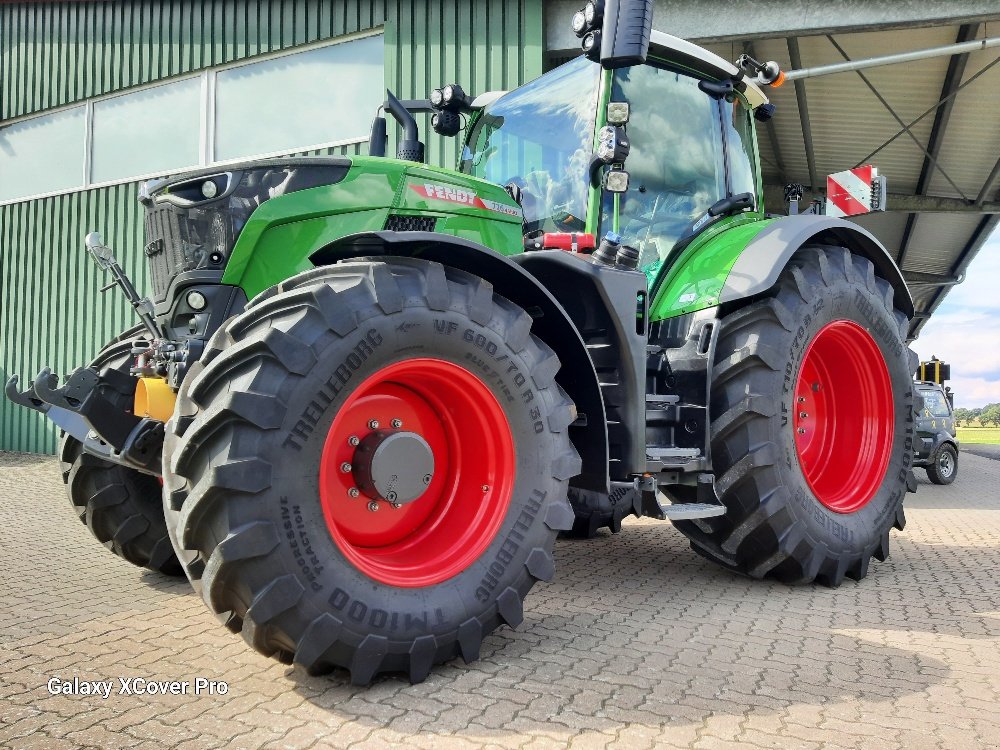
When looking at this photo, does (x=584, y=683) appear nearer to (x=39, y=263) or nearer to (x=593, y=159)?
(x=593, y=159)

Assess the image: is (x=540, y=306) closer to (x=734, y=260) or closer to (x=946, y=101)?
(x=734, y=260)

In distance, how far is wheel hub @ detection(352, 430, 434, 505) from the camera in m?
2.84

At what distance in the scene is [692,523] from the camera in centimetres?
429

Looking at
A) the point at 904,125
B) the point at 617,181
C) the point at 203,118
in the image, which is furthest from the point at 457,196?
the point at 904,125

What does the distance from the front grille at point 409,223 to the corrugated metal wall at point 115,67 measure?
572 centimetres

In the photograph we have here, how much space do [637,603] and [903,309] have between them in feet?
9.07

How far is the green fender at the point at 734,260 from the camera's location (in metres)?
4.13

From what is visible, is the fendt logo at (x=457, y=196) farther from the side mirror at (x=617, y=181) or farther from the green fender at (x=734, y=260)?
the green fender at (x=734, y=260)

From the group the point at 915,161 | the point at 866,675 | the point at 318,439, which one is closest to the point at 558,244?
the point at 318,439

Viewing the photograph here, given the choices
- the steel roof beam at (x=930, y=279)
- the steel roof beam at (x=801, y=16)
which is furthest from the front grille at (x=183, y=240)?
the steel roof beam at (x=930, y=279)

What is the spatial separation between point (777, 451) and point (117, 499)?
3.21 metres

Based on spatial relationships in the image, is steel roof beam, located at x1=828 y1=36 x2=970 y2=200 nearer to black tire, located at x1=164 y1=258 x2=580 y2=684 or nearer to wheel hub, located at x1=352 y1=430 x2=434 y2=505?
black tire, located at x1=164 y1=258 x2=580 y2=684

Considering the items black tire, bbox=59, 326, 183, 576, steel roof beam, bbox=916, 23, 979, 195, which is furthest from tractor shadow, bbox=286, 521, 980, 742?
steel roof beam, bbox=916, 23, 979, 195

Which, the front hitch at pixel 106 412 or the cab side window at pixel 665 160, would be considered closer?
the front hitch at pixel 106 412
